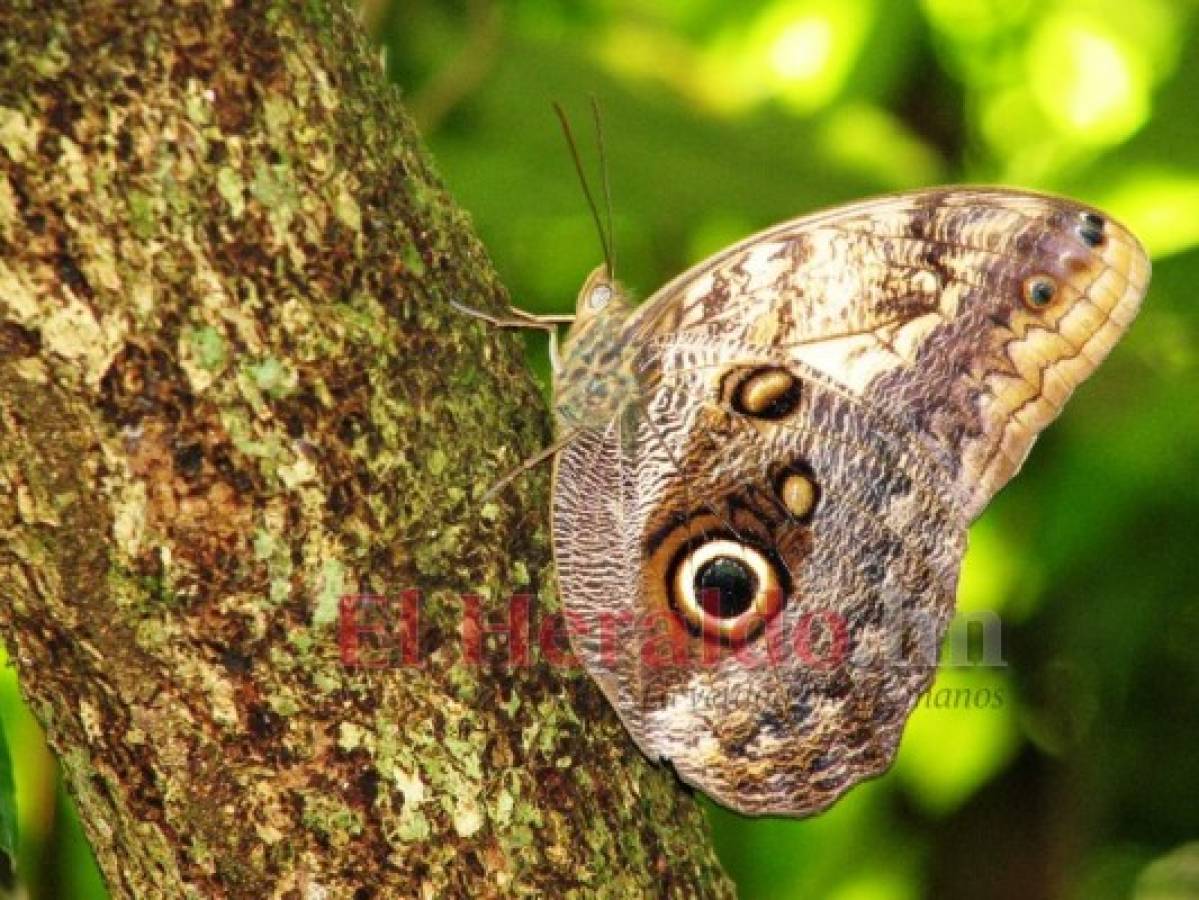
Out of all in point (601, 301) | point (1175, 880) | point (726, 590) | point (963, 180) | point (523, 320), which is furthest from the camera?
point (1175, 880)

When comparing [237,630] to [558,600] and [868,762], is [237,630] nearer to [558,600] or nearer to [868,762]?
[558,600]

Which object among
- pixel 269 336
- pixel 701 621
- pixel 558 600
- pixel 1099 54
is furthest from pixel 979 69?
pixel 269 336

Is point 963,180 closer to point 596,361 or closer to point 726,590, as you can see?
point 596,361

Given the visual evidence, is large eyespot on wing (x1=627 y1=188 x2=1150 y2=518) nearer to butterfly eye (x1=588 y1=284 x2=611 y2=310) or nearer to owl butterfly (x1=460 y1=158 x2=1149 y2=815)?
owl butterfly (x1=460 y1=158 x2=1149 y2=815)

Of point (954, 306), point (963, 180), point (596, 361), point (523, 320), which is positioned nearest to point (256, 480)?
point (523, 320)

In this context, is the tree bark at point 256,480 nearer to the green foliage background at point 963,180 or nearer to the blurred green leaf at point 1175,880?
the green foliage background at point 963,180

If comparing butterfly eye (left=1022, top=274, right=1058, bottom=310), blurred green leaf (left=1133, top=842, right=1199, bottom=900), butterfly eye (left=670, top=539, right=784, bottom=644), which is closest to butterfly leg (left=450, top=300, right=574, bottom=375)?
butterfly eye (left=670, top=539, right=784, bottom=644)

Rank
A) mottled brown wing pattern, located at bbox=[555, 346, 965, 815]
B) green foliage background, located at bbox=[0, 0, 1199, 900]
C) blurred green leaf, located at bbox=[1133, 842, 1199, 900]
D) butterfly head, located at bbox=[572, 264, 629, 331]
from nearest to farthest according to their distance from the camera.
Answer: mottled brown wing pattern, located at bbox=[555, 346, 965, 815] < butterfly head, located at bbox=[572, 264, 629, 331] < green foliage background, located at bbox=[0, 0, 1199, 900] < blurred green leaf, located at bbox=[1133, 842, 1199, 900]
